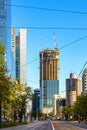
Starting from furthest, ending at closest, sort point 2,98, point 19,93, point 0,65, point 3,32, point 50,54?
1. point 3,32
2. point 50,54
3. point 19,93
4. point 2,98
5. point 0,65

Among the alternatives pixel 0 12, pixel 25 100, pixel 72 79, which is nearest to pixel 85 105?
pixel 72 79

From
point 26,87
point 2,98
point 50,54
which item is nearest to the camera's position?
point 2,98

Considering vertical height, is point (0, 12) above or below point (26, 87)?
above

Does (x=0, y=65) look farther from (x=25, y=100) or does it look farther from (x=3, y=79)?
(x=25, y=100)

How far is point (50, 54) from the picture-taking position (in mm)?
163875

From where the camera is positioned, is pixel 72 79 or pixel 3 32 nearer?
pixel 72 79

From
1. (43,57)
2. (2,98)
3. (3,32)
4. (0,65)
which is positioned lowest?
(2,98)

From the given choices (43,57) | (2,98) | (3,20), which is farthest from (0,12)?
(2,98)

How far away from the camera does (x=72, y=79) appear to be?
14362 cm

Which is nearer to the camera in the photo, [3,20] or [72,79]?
[72,79]

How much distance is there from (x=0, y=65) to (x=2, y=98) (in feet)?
31.0

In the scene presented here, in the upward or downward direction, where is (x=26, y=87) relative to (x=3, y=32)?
downward

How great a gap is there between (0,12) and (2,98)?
112 meters

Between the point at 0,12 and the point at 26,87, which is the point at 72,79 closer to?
the point at 26,87
